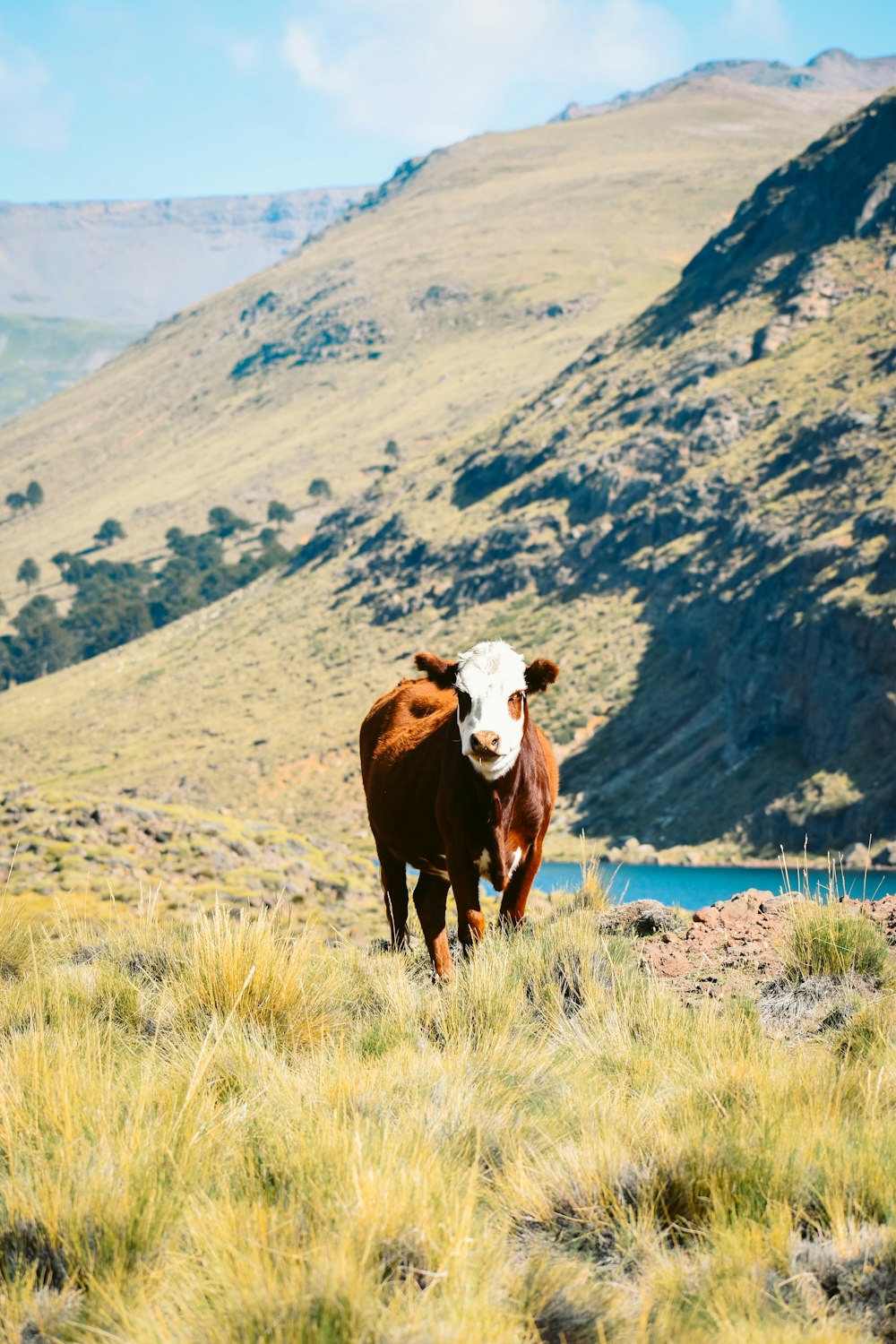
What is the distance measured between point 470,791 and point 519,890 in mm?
1046

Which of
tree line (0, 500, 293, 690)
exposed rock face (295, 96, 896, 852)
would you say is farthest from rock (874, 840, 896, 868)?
tree line (0, 500, 293, 690)

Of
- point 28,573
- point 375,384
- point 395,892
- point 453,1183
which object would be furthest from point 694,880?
point 375,384

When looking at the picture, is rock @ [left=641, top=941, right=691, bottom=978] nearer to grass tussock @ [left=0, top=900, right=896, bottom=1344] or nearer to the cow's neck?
the cow's neck

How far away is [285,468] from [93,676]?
185 feet

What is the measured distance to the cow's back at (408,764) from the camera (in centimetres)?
779

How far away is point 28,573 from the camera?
145 meters

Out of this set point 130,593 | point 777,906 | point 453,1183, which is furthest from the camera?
point 130,593

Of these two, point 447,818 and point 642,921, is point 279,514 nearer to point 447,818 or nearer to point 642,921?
point 642,921

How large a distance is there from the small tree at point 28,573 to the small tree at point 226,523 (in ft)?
77.8

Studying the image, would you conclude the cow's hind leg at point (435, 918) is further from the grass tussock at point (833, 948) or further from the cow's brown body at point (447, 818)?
the grass tussock at point (833, 948)

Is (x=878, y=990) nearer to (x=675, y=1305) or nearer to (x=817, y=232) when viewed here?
(x=675, y=1305)

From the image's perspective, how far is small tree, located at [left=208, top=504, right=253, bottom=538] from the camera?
14212cm

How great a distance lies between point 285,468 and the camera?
153500 mm

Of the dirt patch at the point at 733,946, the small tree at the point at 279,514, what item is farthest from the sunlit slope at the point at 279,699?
the dirt patch at the point at 733,946
